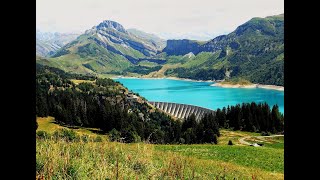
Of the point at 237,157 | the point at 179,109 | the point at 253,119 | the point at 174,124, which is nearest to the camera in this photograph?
the point at 237,157

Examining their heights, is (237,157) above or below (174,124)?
above

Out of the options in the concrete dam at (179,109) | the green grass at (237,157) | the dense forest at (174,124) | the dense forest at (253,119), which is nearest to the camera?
the green grass at (237,157)

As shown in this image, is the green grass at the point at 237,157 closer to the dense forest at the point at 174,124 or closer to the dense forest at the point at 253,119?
the dense forest at the point at 174,124

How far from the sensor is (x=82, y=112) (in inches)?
3086

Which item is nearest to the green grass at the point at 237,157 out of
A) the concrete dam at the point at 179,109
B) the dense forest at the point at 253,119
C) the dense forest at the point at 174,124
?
the dense forest at the point at 174,124

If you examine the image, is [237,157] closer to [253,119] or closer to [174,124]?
[253,119]

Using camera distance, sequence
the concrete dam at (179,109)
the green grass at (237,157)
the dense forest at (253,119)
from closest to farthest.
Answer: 1. the green grass at (237,157)
2. the dense forest at (253,119)
3. the concrete dam at (179,109)

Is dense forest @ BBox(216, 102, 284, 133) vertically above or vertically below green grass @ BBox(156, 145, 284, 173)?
below

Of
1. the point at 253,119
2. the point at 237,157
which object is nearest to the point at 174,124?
the point at 253,119

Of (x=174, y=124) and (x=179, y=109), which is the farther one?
(x=179, y=109)

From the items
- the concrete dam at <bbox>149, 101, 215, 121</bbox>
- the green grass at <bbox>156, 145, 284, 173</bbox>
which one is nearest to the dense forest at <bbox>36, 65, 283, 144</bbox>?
the concrete dam at <bbox>149, 101, 215, 121</bbox>

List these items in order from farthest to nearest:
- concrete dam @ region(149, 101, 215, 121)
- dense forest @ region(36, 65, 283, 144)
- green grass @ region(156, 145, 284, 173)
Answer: concrete dam @ region(149, 101, 215, 121) < dense forest @ region(36, 65, 283, 144) < green grass @ region(156, 145, 284, 173)

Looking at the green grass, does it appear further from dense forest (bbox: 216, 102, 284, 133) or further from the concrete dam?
the concrete dam

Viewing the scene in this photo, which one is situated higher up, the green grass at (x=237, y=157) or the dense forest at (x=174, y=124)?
the green grass at (x=237, y=157)
